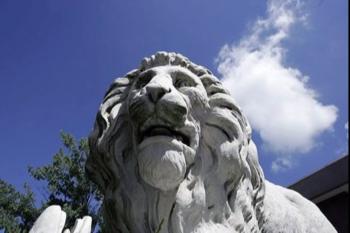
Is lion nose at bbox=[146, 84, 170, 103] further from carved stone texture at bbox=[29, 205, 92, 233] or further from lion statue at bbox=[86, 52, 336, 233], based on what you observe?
carved stone texture at bbox=[29, 205, 92, 233]

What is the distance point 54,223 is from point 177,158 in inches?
26.0

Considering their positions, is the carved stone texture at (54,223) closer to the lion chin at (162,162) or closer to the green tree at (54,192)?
the lion chin at (162,162)

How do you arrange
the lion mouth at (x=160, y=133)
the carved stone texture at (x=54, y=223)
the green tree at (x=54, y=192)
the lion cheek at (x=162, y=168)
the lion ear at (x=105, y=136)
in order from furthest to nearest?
the green tree at (x=54, y=192) → the lion ear at (x=105, y=136) → the lion mouth at (x=160, y=133) → the lion cheek at (x=162, y=168) → the carved stone texture at (x=54, y=223)

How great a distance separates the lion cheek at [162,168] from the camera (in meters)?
2.19

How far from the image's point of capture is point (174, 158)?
7.25ft

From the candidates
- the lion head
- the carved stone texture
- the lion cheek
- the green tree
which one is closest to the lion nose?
the lion head

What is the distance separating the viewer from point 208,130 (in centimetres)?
250

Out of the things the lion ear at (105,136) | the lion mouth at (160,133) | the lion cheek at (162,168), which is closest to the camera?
the lion cheek at (162,168)

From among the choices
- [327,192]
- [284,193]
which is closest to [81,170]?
[327,192]

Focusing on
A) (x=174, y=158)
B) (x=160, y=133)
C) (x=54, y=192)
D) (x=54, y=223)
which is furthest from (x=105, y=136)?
(x=54, y=192)

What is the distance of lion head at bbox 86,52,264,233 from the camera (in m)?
2.24

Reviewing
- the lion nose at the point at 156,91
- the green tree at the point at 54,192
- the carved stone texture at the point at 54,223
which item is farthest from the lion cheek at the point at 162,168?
the green tree at the point at 54,192

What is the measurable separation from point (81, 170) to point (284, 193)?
10.6 metres

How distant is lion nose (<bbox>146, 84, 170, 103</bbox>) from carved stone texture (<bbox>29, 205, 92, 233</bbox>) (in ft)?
2.28
